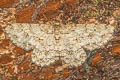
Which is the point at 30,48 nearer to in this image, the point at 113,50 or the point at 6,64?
the point at 6,64

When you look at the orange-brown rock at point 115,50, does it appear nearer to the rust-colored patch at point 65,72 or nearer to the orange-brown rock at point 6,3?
the rust-colored patch at point 65,72

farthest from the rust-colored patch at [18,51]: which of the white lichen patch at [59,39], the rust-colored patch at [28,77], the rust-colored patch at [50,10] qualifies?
the rust-colored patch at [50,10]

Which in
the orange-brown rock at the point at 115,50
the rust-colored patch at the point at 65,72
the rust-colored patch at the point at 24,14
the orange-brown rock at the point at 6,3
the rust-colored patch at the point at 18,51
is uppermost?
the orange-brown rock at the point at 6,3

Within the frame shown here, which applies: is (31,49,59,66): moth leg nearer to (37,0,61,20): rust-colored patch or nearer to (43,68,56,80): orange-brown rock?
(43,68,56,80): orange-brown rock

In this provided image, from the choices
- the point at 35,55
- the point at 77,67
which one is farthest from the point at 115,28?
the point at 35,55

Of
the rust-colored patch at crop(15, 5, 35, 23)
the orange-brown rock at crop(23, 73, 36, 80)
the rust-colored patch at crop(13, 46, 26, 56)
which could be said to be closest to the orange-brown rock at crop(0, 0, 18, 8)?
the rust-colored patch at crop(15, 5, 35, 23)

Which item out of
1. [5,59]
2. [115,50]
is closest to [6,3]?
[5,59]

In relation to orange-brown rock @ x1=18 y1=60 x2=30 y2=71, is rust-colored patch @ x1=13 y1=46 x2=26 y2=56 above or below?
above
